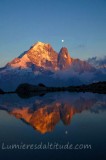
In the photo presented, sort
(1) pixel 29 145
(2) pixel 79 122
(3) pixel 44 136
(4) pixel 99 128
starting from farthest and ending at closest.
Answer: (2) pixel 79 122
(4) pixel 99 128
(3) pixel 44 136
(1) pixel 29 145

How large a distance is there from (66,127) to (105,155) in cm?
1132

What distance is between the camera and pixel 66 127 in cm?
2833

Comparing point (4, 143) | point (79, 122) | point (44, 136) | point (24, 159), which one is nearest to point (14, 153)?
point (24, 159)

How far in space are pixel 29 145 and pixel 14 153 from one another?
1935 mm

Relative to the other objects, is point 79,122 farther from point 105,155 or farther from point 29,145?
point 105,155

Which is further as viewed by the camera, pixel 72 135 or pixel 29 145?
pixel 72 135

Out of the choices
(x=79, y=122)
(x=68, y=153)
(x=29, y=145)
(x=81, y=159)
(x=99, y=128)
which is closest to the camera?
(x=81, y=159)

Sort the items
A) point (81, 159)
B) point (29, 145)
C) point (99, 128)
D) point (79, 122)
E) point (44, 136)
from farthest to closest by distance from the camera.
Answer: point (79, 122) → point (99, 128) → point (44, 136) → point (29, 145) → point (81, 159)

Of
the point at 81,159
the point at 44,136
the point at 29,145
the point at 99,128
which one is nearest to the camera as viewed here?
the point at 81,159

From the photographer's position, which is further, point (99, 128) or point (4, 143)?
point (99, 128)

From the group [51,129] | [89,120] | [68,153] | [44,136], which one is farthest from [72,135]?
[89,120]

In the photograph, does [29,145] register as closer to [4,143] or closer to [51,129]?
[4,143]

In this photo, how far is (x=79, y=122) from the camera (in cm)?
3194

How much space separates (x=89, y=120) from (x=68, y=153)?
50.6 feet
